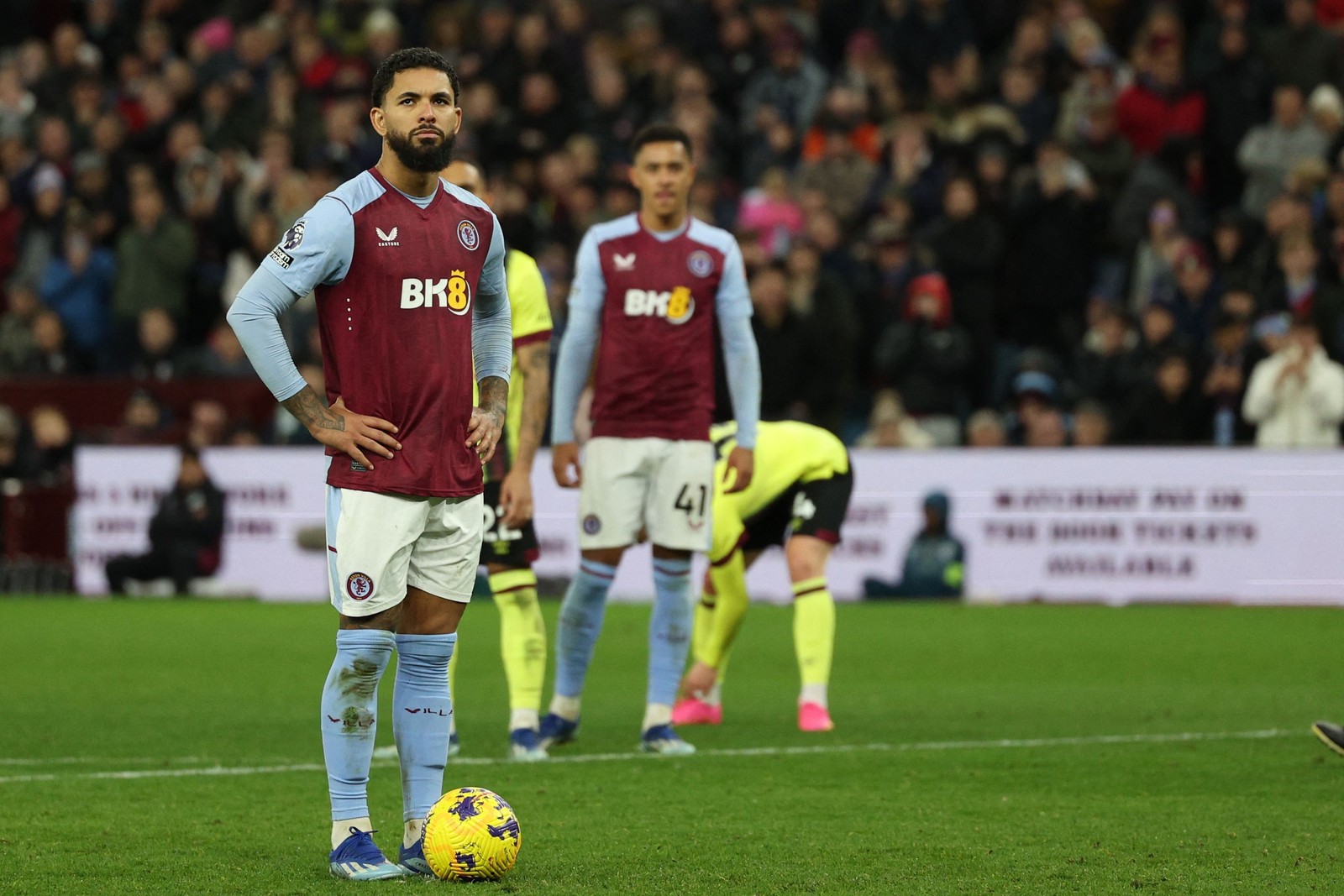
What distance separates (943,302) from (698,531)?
10271 mm

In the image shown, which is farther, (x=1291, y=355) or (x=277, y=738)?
(x=1291, y=355)

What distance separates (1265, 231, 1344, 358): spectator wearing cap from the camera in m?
17.6

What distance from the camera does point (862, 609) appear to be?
16.8 meters

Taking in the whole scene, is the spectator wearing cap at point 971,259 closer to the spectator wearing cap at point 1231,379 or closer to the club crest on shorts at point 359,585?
the spectator wearing cap at point 1231,379

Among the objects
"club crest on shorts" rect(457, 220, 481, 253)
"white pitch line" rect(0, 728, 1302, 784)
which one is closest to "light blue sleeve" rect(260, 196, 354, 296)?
"club crest on shorts" rect(457, 220, 481, 253)

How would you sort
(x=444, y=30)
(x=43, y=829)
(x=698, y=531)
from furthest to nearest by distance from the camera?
(x=444, y=30)
(x=698, y=531)
(x=43, y=829)

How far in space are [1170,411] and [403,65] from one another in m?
12.7

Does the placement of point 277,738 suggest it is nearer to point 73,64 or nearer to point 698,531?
point 698,531

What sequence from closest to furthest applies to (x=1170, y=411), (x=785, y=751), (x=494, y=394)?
(x=494, y=394)
(x=785, y=751)
(x=1170, y=411)

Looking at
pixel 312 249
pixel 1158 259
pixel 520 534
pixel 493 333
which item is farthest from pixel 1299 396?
pixel 312 249

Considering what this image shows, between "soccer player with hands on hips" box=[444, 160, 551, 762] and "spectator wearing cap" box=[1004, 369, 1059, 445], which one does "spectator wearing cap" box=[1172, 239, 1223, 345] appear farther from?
"soccer player with hands on hips" box=[444, 160, 551, 762]

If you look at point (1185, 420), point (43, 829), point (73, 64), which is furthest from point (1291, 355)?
point (73, 64)

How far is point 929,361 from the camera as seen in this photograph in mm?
19000

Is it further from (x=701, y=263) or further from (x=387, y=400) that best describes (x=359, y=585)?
(x=701, y=263)
